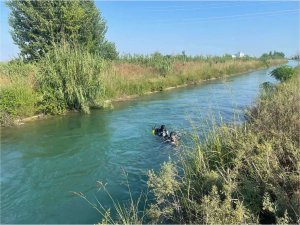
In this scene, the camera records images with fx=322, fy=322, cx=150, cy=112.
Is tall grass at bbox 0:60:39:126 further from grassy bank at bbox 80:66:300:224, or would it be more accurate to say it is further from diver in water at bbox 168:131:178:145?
grassy bank at bbox 80:66:300:224

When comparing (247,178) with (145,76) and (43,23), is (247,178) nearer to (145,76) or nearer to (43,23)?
(145,76)

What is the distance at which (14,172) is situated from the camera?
745cm

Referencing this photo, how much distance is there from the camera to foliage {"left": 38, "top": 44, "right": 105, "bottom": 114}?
13.7 metres

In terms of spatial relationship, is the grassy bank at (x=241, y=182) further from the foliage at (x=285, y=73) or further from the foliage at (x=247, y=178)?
the foliage at (x=285, y=73)

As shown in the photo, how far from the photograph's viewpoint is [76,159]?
26.9 ft

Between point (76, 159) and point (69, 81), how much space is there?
6520 millimetres

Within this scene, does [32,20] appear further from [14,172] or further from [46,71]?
[14,172]

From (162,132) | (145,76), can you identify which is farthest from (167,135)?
(145,76)

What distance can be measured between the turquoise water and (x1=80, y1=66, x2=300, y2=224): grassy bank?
1.05 meters

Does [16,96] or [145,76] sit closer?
[16,96]

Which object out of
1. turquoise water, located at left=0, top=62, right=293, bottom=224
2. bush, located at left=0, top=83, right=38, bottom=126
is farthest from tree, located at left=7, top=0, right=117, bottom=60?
turquoise water, located at left=0, top=62, right=293, bottom=224

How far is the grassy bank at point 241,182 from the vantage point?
352 centimetres

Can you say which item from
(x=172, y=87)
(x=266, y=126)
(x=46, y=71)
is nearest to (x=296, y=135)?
(x=266, y=126)

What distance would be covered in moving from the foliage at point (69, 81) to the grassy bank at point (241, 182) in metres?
9.41
